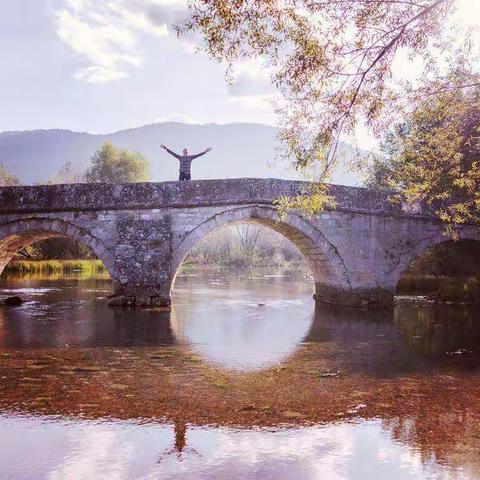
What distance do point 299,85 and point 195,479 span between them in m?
4.95

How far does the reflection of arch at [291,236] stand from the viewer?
14.2 m

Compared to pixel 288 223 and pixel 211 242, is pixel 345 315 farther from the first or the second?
pixel 211 242

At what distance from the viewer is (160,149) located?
498 feet

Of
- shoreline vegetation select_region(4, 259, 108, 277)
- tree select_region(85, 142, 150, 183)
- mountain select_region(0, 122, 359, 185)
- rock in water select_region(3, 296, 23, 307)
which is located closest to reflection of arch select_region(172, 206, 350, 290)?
rock in water select_region(3, 296, 23, 307)

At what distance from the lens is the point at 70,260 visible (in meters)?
30.8

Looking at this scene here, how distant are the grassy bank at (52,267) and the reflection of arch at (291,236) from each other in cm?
1659

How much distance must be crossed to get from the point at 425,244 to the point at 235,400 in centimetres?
1173

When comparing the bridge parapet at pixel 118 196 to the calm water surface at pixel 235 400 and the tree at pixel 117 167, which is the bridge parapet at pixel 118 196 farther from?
the tree at pixel 117 167

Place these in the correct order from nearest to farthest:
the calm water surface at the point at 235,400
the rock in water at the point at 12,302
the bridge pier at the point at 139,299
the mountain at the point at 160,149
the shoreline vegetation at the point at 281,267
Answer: the calm water surface at the point at 235,400, the bridge pier at the point at 139,299, the rock in water at the point at 12,302, the shoreline vegetation at the point at 281,267, the mountain at the point at 160,149

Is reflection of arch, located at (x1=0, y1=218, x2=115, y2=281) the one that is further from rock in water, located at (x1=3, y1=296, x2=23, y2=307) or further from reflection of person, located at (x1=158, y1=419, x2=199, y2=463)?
reflection of person, located at (x1=158, y1=419, x2=199, y2=463)

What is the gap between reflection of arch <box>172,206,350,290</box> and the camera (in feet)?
46.7

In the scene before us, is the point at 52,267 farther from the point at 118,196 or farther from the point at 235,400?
the point at 235,400

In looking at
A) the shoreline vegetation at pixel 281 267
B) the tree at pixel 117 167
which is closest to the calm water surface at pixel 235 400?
the shoreline vegetation at pixel 281 267

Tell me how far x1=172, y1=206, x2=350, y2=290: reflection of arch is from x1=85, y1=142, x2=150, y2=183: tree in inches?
1187
